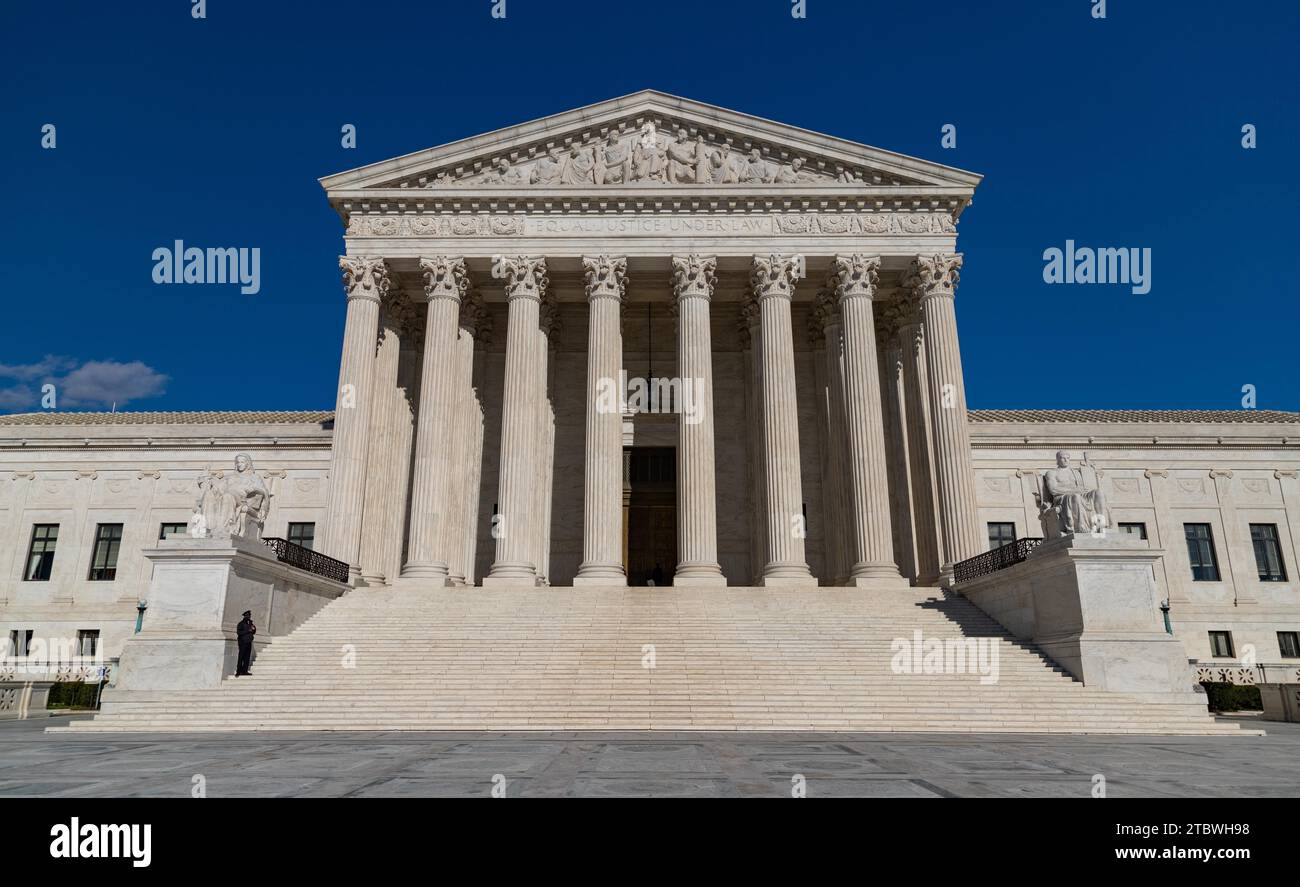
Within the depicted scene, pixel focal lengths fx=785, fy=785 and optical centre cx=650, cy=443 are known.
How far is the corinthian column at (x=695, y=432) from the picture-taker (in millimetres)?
26984

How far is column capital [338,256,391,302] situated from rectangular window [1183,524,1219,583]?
36523mm

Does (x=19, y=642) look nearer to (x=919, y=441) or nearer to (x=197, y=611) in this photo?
(x=197, y=611)

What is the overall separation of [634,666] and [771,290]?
16.4 m

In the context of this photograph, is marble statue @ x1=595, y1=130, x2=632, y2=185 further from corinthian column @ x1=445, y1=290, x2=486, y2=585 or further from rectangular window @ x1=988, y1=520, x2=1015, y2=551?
rectangular window @ x1=988, y1=520, x2=1015, y2=551

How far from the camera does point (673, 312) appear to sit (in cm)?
3306

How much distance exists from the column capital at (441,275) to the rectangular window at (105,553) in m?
19.7

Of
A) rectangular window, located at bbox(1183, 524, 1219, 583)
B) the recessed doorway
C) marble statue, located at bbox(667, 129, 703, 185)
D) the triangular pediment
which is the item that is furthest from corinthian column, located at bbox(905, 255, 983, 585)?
rectangular window, located at bbox(1183, 524, 1219, 583)

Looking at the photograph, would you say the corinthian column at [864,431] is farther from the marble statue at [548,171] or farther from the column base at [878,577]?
the marble statue at [548,171]

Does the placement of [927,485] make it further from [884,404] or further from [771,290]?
[771,290]

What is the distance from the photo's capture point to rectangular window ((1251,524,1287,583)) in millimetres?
34875

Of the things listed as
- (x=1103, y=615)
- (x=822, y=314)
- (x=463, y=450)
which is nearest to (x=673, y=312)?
(x=822, y=314)

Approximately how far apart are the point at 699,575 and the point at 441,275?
14927 mm

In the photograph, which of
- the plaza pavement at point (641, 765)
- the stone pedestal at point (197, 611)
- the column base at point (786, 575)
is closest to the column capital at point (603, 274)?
the column base at point (786, 575)
